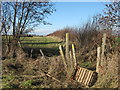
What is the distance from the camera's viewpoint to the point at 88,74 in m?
6.62

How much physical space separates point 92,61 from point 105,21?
13.9 ft

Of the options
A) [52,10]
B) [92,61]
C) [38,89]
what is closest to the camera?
[38,89]

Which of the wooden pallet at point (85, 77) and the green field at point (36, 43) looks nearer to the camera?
the wooden pallet at point (85, 77)

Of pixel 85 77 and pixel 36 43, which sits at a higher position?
pixel 85 77

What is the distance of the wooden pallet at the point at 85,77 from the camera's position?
20.9 feet

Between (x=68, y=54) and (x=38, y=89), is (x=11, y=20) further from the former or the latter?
(x=38, y=89)

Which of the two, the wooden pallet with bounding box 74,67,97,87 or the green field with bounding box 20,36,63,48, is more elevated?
the wooden pallet with bounding box 74,67,97,87

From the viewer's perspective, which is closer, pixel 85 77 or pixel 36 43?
pixel 85 77

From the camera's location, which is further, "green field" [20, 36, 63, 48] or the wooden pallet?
"green field" [20, 36, 63, 48]

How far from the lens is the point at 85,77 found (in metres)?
6.66

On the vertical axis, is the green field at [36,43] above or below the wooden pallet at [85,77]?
below

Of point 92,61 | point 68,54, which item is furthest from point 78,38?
point 68,54

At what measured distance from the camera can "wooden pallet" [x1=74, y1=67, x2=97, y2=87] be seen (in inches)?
251

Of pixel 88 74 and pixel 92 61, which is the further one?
pixel 92 61
